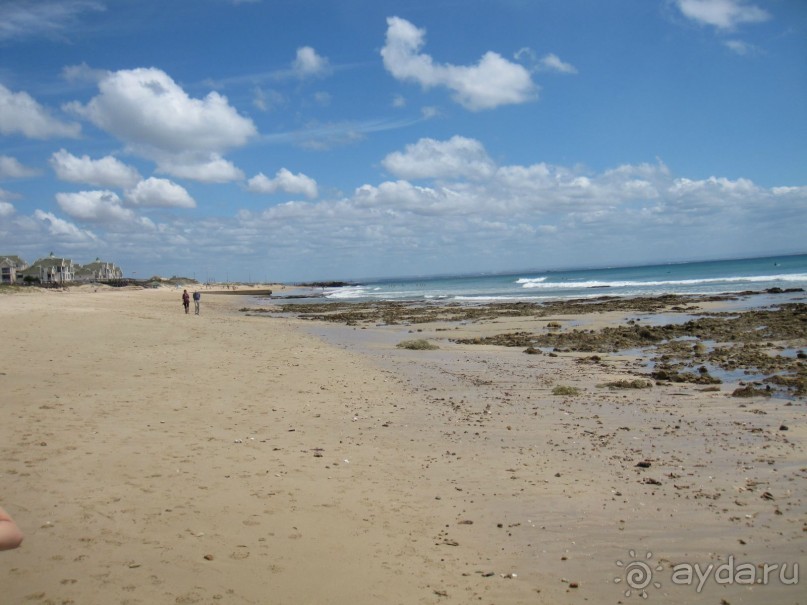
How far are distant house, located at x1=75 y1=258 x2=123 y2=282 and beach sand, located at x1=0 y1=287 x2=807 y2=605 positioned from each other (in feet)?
431

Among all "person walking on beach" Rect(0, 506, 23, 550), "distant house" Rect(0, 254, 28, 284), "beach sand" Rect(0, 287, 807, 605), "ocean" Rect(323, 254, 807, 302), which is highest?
"distant house" Rect(0, 254, 28, 284)

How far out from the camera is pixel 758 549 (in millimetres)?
4652

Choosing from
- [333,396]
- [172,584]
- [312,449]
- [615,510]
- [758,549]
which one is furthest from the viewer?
[333,396]

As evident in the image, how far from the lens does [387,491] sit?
19.6ft

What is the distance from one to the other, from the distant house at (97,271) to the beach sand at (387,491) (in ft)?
431

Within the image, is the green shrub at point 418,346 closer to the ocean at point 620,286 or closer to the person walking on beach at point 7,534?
the person walking on beach at point 7,534

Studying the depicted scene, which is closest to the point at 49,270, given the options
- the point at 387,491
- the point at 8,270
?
the point at 8,270

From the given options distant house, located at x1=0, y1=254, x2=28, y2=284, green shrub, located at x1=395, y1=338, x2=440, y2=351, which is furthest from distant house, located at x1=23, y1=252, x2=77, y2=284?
green shrub, located at x1=395, y1=338, x2=440, y2=351

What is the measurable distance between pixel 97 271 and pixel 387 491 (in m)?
145

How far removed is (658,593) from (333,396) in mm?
7288

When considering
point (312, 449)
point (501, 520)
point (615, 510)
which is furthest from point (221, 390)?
point (615, 510)

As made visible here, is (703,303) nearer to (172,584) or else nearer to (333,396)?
(333,396)

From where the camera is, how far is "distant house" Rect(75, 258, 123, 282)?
4963 inches

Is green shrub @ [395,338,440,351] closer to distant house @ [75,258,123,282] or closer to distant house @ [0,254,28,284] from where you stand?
distant house @ [0,254,28,284]
